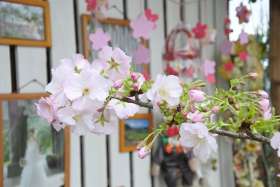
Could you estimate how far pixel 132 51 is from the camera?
1.94 metres

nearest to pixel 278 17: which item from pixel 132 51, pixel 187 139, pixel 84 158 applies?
pixel 132 51

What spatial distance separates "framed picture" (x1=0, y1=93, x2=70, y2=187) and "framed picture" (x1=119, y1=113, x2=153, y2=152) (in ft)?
1.04

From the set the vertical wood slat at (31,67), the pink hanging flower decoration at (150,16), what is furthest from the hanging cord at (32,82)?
the pink hanging flower decoration at (150,16)

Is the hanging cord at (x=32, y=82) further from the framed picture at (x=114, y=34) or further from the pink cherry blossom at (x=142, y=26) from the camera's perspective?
the pink cherry blossom at (x=142, y=26)

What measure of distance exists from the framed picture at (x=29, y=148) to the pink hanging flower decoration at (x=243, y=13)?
1138 mm

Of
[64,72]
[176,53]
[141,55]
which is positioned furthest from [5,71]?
[64,72]

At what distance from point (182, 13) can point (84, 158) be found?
93cm

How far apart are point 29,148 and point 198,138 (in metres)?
1.05

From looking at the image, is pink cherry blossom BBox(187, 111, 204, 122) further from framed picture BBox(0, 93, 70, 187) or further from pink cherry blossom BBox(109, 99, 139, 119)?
framed picture BBox(0, 93, 70, 187)

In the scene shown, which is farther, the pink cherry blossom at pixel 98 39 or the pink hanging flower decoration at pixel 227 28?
the pink hanging flower decoration at pixel 227 28

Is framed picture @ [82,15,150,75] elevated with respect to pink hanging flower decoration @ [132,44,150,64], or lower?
elevated

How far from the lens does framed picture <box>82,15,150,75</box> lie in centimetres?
175

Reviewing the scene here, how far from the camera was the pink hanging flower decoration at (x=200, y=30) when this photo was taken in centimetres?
219

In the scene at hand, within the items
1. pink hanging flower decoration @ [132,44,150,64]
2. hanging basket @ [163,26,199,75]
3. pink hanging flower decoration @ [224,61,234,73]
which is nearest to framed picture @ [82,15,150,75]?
pink hanging flower decoration @ [132,44,150,64]
